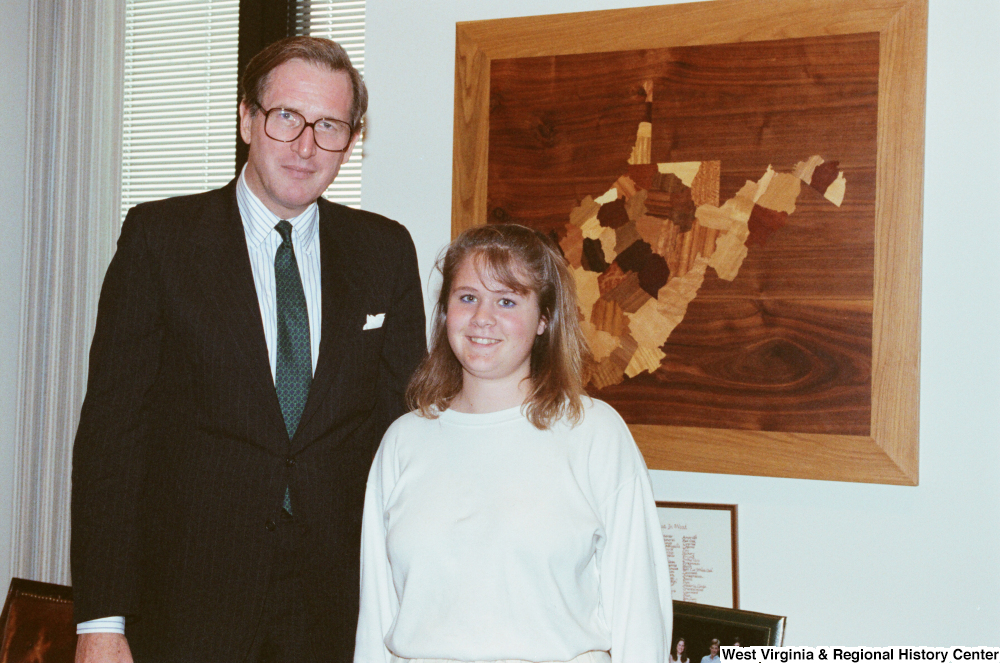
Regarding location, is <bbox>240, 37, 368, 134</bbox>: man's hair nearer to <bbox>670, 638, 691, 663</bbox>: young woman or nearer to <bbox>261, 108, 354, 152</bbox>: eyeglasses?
<bbox>261, 108, 354, 152</bbox>: eyeglasses

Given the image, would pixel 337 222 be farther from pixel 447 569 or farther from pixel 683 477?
pixel 683 477

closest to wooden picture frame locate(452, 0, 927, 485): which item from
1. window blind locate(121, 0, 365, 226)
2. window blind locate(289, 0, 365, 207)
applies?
window blind locate(289, 0, 365, 207)

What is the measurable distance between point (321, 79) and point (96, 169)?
1.68 metres

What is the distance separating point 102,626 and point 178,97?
2.19 metres

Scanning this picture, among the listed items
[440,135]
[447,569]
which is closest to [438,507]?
[447,569]

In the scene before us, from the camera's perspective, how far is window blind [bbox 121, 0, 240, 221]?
3.12 meters

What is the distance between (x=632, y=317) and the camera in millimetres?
2164

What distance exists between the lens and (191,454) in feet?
5.21

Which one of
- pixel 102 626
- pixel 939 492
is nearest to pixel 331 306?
pixel 102 626

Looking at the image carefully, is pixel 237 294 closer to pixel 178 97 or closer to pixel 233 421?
pixel 233 421

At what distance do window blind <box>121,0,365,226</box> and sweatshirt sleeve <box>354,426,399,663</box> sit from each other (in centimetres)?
182

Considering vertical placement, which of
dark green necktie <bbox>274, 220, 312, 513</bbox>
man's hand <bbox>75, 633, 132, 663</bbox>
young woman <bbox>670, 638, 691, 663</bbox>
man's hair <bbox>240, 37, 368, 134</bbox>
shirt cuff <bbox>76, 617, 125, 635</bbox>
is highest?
man's hair <bbox>240, 37, 368, 134</bbox>

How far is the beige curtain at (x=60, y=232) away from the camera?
2.96m

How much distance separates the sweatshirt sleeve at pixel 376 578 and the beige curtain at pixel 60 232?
5.74ft
